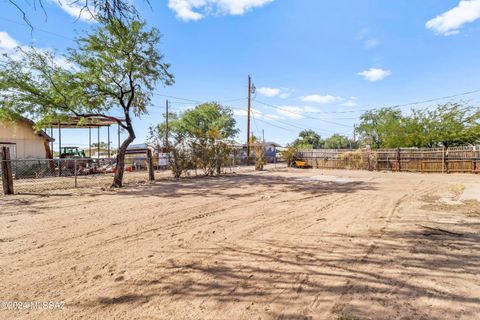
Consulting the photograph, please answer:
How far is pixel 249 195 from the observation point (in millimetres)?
8625

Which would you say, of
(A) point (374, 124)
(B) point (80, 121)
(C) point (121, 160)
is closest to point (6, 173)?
(B) point (80, 121)

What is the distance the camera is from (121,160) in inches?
436

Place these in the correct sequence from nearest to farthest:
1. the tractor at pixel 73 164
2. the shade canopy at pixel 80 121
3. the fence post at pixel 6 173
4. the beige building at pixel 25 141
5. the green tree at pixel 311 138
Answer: the fence post at pixel 6 173
the shade canopy at pixel 80 121
the tractor at pixel 73 164
the beige building at pixel 25 141
the green tree at pixel 311 138

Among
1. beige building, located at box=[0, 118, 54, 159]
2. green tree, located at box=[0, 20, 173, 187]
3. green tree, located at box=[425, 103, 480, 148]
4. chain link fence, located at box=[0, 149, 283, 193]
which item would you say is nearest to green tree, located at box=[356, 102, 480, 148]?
green tree, located at box=[425, 103, 480, 148]

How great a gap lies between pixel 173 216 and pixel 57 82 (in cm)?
803

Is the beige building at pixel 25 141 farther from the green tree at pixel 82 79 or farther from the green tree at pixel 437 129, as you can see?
the green tree at pixel 437 129

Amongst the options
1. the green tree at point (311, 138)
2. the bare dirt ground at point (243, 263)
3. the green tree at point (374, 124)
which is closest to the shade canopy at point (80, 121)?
the bare dirt ground at point (243, 263)

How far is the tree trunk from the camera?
10.6 m

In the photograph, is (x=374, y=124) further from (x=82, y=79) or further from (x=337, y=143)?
(x=82, y=79)

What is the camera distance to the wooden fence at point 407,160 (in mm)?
17422

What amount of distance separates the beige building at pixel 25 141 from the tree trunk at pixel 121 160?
9.39 metres

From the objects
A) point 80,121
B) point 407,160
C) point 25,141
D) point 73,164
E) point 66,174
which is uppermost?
point 80,121

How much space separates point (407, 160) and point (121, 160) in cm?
1981

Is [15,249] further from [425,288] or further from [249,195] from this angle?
[249,195]
